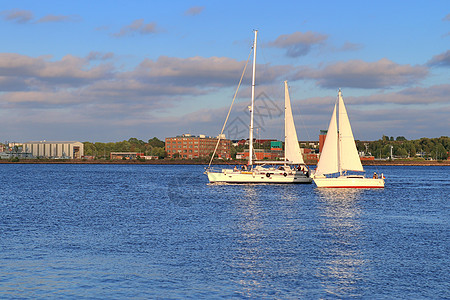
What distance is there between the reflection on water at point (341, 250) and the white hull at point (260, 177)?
80.3 ft

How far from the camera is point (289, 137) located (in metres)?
81.2

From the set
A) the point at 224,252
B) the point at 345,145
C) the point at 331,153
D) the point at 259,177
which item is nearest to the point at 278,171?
the point at 259,177

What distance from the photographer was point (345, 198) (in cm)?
6094

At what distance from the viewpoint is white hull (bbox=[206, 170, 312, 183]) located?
7825cm

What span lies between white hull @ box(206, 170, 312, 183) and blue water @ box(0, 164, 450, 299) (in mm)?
27314

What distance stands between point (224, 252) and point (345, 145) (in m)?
47.8

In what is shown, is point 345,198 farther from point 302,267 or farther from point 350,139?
point 302,267

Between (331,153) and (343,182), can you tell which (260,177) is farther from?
(343,182)

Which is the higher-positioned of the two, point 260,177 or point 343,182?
point 260,177

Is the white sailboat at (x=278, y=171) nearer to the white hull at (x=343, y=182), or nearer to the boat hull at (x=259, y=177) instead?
the boat hull at (x=259, y=177)

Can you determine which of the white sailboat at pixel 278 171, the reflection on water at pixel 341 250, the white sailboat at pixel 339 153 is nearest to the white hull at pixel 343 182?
the white sailboat at pixel 339 153

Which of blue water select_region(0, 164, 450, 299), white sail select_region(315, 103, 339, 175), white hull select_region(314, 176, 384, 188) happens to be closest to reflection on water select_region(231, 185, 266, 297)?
blue water select_region(0, 164, 450, 299)

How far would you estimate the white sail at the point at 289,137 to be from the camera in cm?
8078

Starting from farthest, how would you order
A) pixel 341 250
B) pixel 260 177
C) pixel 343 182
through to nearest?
pixel 260 177 < pixel 343 182 < pixel 341 250
